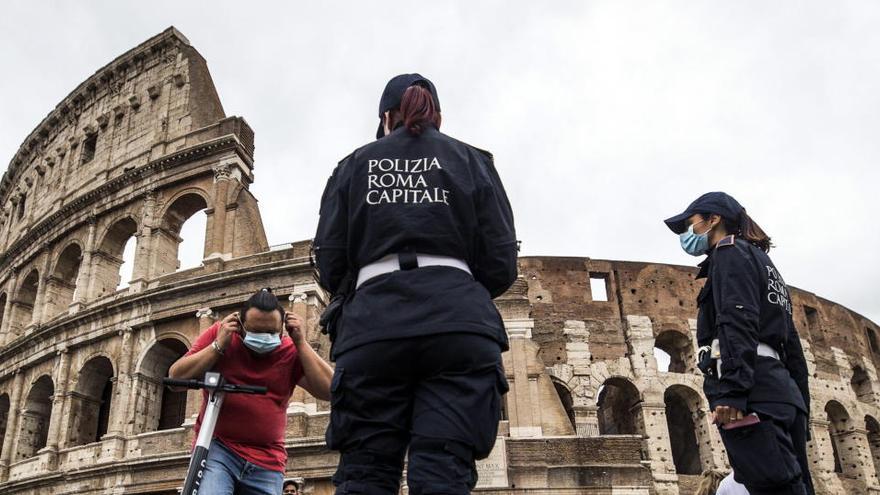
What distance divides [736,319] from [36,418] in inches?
758

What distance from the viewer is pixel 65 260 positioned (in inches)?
794

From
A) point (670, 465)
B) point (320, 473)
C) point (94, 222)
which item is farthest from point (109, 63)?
point (670, 465)

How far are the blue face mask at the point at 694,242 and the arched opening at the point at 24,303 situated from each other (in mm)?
21350

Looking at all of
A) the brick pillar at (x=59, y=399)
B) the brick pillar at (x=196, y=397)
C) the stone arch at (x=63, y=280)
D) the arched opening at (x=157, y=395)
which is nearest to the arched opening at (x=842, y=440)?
the brick pillar at (x=196, y=397)

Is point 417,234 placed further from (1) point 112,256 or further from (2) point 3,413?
(2) point 3,413

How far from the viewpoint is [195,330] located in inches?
623

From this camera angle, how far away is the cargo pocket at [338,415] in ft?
6.76

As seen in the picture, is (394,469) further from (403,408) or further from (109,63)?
(109,63)

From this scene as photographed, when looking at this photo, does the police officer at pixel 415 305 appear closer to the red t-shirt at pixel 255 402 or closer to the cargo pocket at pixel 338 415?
the cargo pocket at pixel 338 415

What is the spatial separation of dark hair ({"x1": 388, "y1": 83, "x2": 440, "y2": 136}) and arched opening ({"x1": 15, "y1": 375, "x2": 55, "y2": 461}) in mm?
17935

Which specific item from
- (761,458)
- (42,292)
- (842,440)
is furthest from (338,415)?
(842,440)

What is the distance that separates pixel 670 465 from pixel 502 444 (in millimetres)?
7508

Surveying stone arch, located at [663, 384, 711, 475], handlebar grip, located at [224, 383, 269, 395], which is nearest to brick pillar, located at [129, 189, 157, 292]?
handlebar grip, located at [224, 383, 269, 395]

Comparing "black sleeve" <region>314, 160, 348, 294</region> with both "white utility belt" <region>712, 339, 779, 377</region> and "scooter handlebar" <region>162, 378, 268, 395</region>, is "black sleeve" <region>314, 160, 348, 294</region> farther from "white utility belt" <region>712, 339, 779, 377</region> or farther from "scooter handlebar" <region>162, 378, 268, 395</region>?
"white utility belt" <region>712, 339, 779, 377</region>
